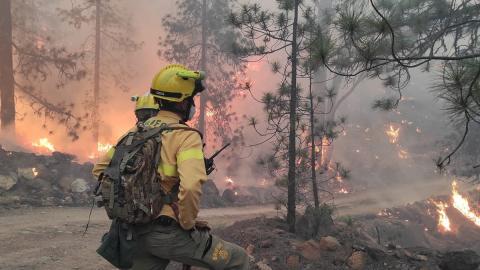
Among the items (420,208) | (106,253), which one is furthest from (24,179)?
(420,208)

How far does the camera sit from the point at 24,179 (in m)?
12.8

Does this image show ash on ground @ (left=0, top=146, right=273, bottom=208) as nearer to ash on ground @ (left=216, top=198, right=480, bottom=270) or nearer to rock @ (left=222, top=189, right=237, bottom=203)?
rock @ (left=222, top=189, right=237, bottom=203)

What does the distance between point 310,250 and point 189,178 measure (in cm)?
435

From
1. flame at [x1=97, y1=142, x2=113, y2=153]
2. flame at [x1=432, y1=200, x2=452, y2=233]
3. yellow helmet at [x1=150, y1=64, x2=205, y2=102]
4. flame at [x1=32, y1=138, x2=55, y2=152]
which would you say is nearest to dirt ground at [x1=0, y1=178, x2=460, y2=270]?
yellow helmet at [x1=150, y1=64, x2=205, y2=102]

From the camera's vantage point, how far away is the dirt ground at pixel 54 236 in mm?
6691

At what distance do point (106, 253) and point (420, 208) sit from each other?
19419 mm

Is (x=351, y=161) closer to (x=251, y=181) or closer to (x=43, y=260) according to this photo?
(x=251, y=181)

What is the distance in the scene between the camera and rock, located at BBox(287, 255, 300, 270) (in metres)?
6.32

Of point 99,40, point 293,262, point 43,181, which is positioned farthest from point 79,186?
point 99,40

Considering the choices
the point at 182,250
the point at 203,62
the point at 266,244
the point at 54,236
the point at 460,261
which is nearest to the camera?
the point at 182,250

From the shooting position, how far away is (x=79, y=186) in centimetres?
1344

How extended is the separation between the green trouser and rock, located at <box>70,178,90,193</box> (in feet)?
36.1

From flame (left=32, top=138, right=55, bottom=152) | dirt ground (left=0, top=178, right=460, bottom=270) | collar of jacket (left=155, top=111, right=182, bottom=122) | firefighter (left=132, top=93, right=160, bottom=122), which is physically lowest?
dirt ground (left=0, top=178, right=460, bottom=270)

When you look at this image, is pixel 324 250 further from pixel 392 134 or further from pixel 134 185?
pixel 392 134
